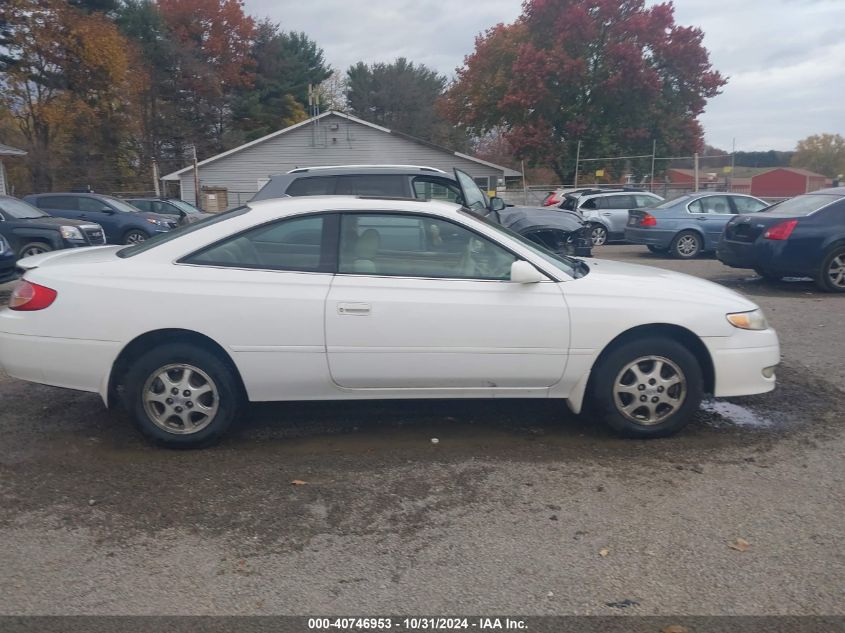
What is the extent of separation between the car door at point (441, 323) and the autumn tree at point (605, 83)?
1241 inches

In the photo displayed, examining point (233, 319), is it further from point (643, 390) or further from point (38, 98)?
point (38, 98)

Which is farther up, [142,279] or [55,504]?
[142,279]

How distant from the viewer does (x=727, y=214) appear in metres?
15.7

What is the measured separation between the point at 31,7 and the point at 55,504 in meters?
35.7

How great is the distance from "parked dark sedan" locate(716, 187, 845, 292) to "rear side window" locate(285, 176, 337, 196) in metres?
6.13

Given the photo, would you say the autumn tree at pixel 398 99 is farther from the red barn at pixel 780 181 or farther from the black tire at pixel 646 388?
the black tire at pixel 646 388

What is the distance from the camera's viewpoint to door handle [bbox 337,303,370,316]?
14.9 ft

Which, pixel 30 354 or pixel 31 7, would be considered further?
pixel 31 7

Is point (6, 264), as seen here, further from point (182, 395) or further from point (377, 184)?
point (182, 395)

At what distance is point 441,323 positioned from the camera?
4566 mm

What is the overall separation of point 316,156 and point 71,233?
22.0 m

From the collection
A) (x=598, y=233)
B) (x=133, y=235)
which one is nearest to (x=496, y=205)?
(x=598, y=233)

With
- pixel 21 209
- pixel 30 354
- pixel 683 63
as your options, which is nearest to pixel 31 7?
pixel 21 209

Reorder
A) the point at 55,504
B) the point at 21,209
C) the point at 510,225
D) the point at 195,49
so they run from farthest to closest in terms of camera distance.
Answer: the point at 195,49
the point at 21,209
the point at 510,225
the point at 55,504
